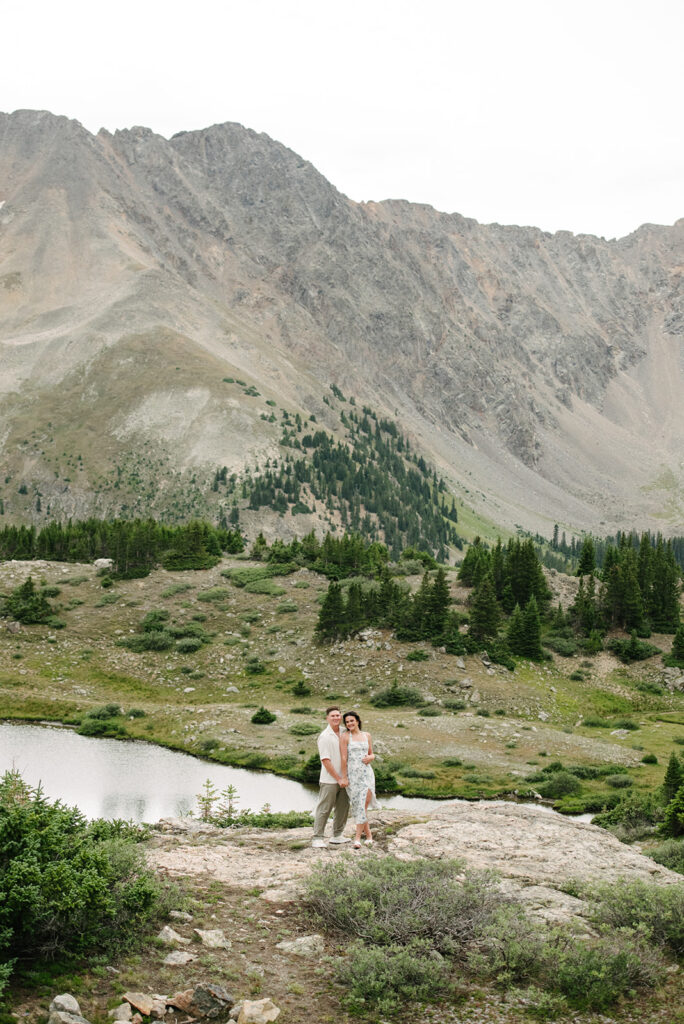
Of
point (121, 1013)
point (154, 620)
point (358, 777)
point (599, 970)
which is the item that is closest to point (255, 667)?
point (154, 620)

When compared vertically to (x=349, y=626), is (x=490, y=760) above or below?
below

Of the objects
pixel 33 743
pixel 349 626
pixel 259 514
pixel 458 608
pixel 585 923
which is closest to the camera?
pixel 585 923

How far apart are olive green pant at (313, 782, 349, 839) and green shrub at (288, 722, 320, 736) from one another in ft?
90.0

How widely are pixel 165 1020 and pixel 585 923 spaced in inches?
304

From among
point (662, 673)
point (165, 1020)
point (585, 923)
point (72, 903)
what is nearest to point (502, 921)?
point (585, 923)

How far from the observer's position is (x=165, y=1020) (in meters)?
9.85

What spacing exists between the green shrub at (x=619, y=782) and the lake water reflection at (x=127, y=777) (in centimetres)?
1029

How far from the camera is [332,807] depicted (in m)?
19.0

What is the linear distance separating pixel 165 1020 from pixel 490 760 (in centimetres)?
3625

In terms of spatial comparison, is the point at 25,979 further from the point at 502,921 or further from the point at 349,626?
the point at 349,626

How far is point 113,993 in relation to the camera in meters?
10.3

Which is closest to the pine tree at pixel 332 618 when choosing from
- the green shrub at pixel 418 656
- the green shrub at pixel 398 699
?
the green shrub at pixel 418 656

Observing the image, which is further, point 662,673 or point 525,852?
point 662,673

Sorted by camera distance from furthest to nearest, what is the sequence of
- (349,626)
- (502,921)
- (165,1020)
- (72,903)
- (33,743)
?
(349,626) → (33,743) → (502,921) → (72,903) → (165,1020)
